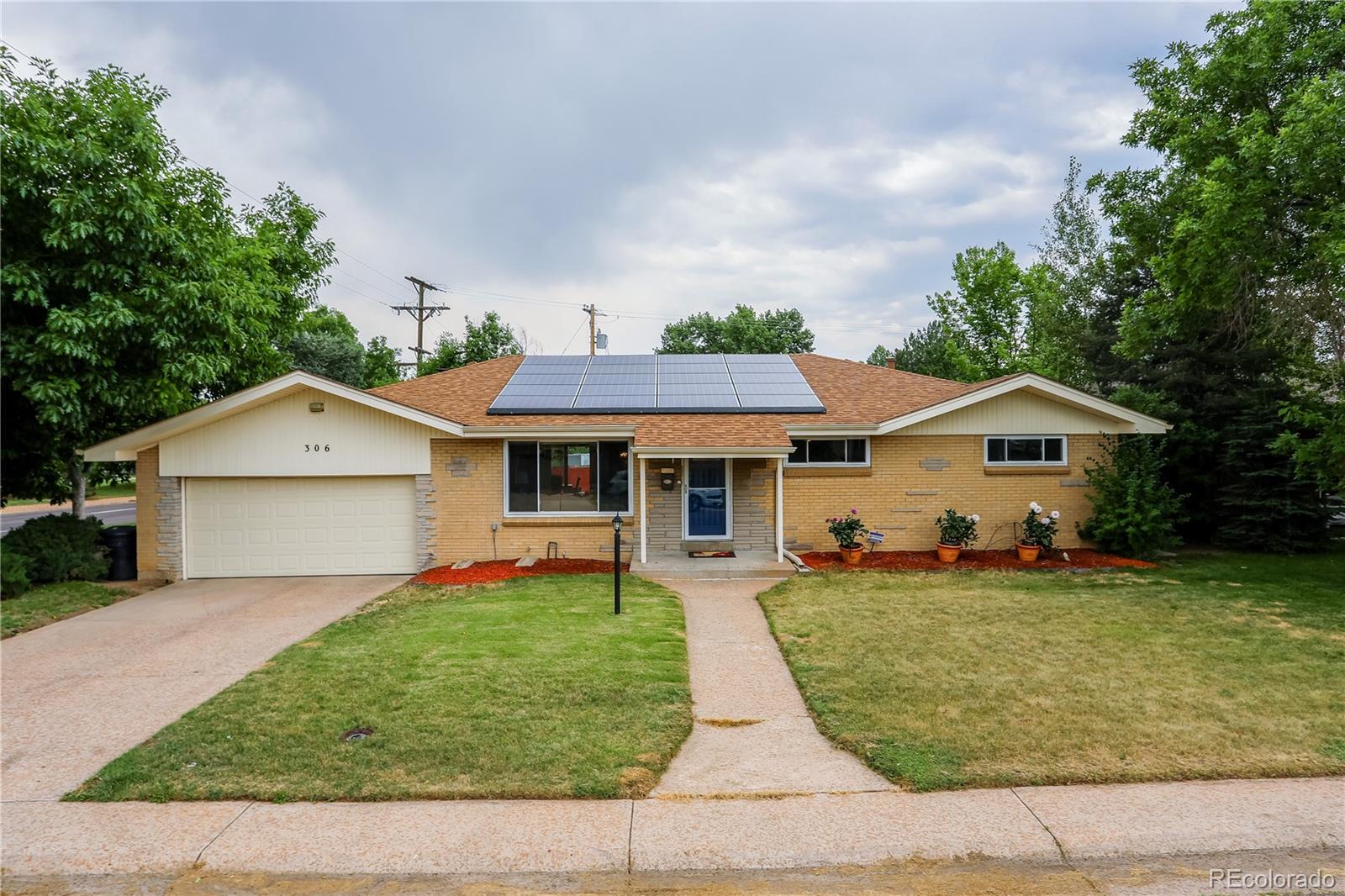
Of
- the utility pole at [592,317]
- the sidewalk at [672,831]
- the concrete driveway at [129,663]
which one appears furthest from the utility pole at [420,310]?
the sidewalk at [672,831]

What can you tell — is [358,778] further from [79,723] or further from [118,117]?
[118,117]

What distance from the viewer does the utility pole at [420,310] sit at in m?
29.4

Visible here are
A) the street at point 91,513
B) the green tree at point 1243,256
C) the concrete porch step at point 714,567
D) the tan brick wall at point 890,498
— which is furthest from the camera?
the street at point 91,513

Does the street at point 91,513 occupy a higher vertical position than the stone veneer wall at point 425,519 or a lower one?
lower

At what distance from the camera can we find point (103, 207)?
9.69m

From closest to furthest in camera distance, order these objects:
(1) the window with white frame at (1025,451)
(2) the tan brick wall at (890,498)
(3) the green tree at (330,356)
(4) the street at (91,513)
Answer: (2) the tan brick wall at (890,498) → (1) the window with white frame at (1025,451) → (4) the street at (91,513) → (3) the green tree at (330,356)

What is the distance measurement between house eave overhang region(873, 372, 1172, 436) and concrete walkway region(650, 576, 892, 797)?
20.0 feet

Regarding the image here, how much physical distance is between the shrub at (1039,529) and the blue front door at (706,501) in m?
5.90

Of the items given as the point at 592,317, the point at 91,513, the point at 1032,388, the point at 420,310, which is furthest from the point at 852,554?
the point at 91,513

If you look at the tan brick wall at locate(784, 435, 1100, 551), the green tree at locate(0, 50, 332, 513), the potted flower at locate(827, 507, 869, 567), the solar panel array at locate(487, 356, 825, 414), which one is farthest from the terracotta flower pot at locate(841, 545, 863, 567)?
the green tree at locate(0, 50, 332, 513)

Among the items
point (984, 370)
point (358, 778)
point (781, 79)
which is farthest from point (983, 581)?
point (984, 370)

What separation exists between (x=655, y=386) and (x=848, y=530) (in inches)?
223

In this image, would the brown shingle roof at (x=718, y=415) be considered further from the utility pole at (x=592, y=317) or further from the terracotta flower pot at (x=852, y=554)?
the utility pole at (x=592, y=317)

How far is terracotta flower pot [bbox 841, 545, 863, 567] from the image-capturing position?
12.4m
